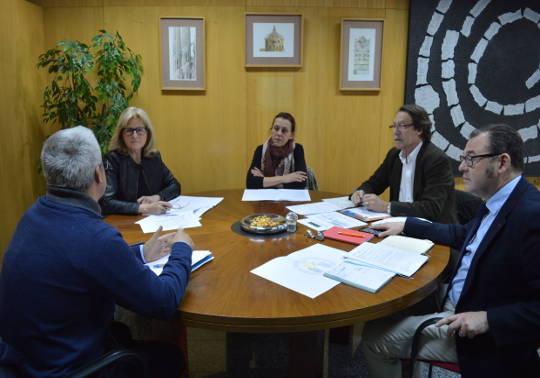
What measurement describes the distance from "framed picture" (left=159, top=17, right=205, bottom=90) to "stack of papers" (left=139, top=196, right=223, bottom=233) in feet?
4.93

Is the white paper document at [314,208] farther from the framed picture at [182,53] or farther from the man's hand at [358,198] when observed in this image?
the framed picture at [182,53]

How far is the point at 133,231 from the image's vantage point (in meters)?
1.90

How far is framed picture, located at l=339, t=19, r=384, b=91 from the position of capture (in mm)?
3590

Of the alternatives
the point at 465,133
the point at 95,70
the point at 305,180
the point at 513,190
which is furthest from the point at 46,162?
the point at 465,133

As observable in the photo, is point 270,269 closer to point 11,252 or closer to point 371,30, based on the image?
point 11,252

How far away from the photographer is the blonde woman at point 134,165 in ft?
7.98

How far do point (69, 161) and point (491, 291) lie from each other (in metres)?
1.38

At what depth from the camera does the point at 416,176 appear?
2.35 metres

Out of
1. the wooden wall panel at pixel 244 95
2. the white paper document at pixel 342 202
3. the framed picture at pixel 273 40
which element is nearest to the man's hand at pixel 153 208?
the white paper document at pixel 342 202

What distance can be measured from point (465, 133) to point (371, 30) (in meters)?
1.33

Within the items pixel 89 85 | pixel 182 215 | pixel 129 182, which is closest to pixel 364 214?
pixel 182 215

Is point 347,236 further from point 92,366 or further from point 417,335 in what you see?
point 92,366

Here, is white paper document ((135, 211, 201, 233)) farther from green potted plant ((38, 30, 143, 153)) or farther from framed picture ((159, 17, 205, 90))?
framed picture ((159, 17, 205, 90))

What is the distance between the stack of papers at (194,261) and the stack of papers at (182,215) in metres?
0.43
